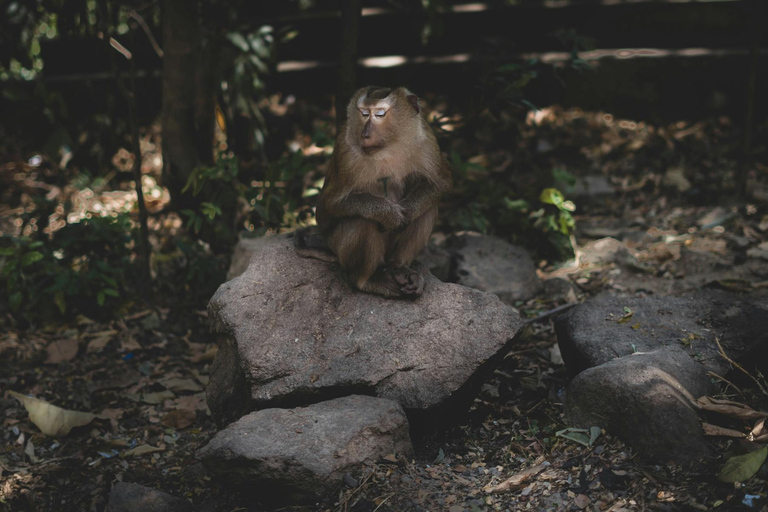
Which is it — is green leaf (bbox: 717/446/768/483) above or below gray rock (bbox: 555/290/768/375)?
below

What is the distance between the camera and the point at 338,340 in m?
4.09

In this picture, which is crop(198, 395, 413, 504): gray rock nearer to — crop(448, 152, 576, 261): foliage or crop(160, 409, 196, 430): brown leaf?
crop(160, 409, 196, 430): brown leaf

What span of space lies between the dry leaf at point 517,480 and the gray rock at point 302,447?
468mm

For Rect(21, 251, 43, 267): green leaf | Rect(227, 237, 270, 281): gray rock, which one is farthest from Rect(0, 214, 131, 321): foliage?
Rect(227, 237, 270, 281): gray rock

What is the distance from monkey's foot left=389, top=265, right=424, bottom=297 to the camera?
421 cm

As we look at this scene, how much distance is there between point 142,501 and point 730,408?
112 inches

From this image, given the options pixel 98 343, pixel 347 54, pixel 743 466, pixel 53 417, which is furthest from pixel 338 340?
pixel 347 54

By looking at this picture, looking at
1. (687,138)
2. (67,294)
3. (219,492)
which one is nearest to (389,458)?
(219,492)

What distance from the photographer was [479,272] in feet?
18.3

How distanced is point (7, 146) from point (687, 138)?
7.01 m

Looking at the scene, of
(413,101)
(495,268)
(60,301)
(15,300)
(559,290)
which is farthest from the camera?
(495,268)

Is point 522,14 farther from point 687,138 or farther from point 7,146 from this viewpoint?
point 7,146

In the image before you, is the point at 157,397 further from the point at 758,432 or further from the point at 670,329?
the point at 758,432

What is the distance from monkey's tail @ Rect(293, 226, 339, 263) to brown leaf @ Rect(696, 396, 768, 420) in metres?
2.17
